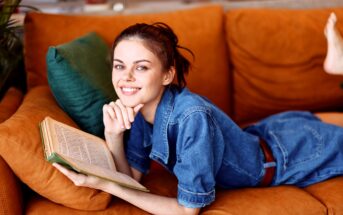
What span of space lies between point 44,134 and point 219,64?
3.06ft

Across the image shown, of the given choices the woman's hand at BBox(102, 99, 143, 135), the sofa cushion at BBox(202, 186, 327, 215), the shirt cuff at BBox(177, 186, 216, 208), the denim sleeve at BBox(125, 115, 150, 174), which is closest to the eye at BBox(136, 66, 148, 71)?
the woman's hand at BBox(102, 99, 143, 135)

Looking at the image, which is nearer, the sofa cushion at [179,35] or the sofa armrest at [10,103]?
the sofa armrest at [10,103]

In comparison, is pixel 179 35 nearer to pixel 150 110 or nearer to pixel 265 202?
pixel 150 110

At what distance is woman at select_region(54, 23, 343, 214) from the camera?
1.24 m

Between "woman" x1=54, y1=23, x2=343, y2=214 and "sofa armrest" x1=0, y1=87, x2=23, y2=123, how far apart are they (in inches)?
13.7

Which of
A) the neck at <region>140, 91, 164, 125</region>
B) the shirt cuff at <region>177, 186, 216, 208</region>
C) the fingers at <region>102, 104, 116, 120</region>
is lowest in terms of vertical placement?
the shirt cuff at <region>177, 186, 216, 208</region>

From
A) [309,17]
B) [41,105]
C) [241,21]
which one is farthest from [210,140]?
[309,17]

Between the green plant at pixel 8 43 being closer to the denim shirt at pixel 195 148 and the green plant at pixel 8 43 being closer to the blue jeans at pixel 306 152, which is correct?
the denim shirt at pixel 195 148

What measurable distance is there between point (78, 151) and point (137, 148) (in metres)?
0.30

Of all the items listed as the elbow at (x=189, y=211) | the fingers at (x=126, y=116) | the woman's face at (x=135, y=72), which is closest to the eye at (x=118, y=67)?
the woman's face at (x=135, y=72)

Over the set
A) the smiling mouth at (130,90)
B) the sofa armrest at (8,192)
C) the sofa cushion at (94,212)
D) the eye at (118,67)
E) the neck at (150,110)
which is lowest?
the sofa cushion at (94,212)

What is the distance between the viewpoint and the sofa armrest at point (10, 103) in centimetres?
146

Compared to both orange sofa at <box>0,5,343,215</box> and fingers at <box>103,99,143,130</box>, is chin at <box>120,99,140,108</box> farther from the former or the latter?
orange sofa at <box>0,5,343,215</box>

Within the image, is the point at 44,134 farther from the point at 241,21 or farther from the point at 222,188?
the point at 241,21
